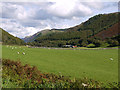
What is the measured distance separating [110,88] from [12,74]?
803 centimetres

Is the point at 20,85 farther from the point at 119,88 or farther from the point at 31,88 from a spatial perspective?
the point at 119,88

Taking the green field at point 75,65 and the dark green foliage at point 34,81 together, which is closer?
the dark green foliage at point 34,81

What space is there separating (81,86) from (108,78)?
3878mm

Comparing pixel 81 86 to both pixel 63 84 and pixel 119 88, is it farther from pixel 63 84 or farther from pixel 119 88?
pixel 119 88

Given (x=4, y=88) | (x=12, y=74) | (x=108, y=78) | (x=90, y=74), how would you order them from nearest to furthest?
(x=4, y=88), (x=12, y=74), (x=108, y=78), (x=90, y=74)

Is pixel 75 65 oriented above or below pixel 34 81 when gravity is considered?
above

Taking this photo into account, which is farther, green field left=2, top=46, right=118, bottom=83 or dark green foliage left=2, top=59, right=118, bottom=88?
green field left=2, top=46, right=118, bottom=83

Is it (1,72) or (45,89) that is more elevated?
(1,72)

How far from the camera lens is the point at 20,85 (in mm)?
8633

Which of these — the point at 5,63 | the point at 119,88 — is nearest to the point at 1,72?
the point at 5,63

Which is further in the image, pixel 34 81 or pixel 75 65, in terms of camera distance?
pixel 75 65

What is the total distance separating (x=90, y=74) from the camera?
11.8 meters

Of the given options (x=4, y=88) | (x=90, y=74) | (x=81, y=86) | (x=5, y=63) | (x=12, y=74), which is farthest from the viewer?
(x=5, y=63)

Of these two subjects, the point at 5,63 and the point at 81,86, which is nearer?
the point at 81,86
